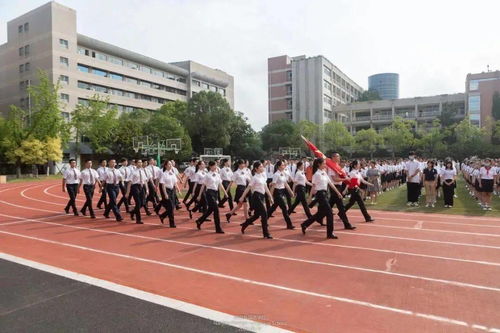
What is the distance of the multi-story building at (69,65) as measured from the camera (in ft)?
150

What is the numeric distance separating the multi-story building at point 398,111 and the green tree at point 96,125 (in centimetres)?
4100

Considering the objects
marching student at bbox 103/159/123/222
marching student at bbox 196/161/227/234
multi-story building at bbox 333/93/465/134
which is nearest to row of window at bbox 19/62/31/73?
marching student at bbox 103/159/123/222

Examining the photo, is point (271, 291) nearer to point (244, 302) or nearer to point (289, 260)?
point (244, 302)

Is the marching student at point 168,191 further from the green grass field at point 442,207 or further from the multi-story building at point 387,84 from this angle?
the multi-story building at point 387,84

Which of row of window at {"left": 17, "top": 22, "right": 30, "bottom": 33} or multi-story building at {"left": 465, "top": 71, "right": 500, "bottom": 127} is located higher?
row of window at {"left": 17, "top": 22, "right": 30, "bottom": 33}

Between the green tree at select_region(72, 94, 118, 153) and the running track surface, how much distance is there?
116ft

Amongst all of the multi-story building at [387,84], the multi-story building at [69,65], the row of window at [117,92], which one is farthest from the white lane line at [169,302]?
the multi-story building at [387,84]

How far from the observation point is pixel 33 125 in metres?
39.2

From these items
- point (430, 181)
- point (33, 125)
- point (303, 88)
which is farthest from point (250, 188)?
point (303, 88)

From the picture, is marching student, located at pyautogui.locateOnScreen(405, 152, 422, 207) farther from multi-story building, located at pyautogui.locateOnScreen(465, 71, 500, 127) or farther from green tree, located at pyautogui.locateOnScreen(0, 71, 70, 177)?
multi-story building, located at pyautogui.locateOnScreen(465, 71, 500, 127)

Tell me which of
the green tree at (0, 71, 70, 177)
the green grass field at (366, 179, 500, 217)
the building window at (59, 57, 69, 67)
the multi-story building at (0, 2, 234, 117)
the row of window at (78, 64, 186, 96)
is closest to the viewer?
the green grass field at (366, 179, 500, 217)

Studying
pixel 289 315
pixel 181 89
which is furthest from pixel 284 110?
pixel 289 315

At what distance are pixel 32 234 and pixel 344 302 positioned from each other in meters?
7.57

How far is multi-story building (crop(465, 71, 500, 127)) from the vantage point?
59.1 m
